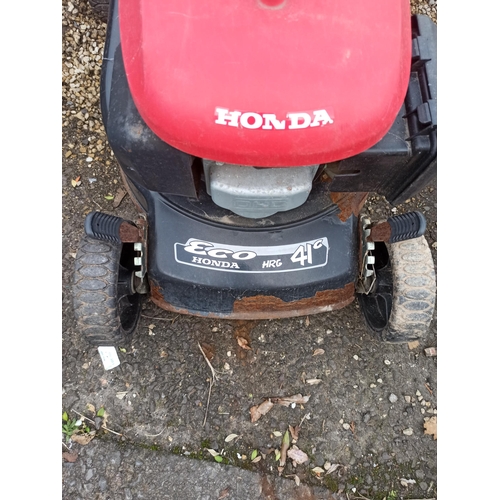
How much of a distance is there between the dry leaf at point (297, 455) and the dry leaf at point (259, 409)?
14cm

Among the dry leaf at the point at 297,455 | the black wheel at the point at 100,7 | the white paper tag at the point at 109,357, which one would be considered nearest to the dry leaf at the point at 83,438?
the white paper tag at the point at 109,357

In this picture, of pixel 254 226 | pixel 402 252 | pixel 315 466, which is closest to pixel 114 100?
pixel 254 226

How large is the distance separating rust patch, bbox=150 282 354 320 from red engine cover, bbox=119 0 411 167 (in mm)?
656

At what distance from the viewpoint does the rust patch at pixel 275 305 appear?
1.50 metres

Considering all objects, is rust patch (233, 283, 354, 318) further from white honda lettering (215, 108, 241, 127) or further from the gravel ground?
white honda lettering (215, 108, 241, 127)

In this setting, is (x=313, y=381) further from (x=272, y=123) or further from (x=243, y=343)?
(x=272, y=123)

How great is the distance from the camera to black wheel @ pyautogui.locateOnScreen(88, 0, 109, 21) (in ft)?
6.03

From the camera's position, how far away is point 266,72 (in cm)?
84

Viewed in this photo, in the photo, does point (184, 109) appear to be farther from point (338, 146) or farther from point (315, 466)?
point (315, 466)

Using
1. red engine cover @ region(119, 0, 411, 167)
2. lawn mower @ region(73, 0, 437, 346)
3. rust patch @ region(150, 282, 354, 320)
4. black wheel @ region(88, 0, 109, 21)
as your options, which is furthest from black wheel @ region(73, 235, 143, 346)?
black wheel @ region(88, 0, 109, 21)

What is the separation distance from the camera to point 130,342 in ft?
5.72

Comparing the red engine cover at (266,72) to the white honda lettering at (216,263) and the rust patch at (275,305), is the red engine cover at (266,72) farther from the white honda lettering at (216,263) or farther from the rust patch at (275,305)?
the rust patch at (275,305)

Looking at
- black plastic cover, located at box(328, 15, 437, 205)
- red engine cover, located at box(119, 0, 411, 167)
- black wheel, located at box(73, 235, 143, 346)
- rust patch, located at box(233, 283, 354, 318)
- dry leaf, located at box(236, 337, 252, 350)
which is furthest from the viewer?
dry leaf, located at box(236, 337, 252, 350)

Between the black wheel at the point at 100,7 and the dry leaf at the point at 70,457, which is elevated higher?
the black wheel at the point at 100,7
